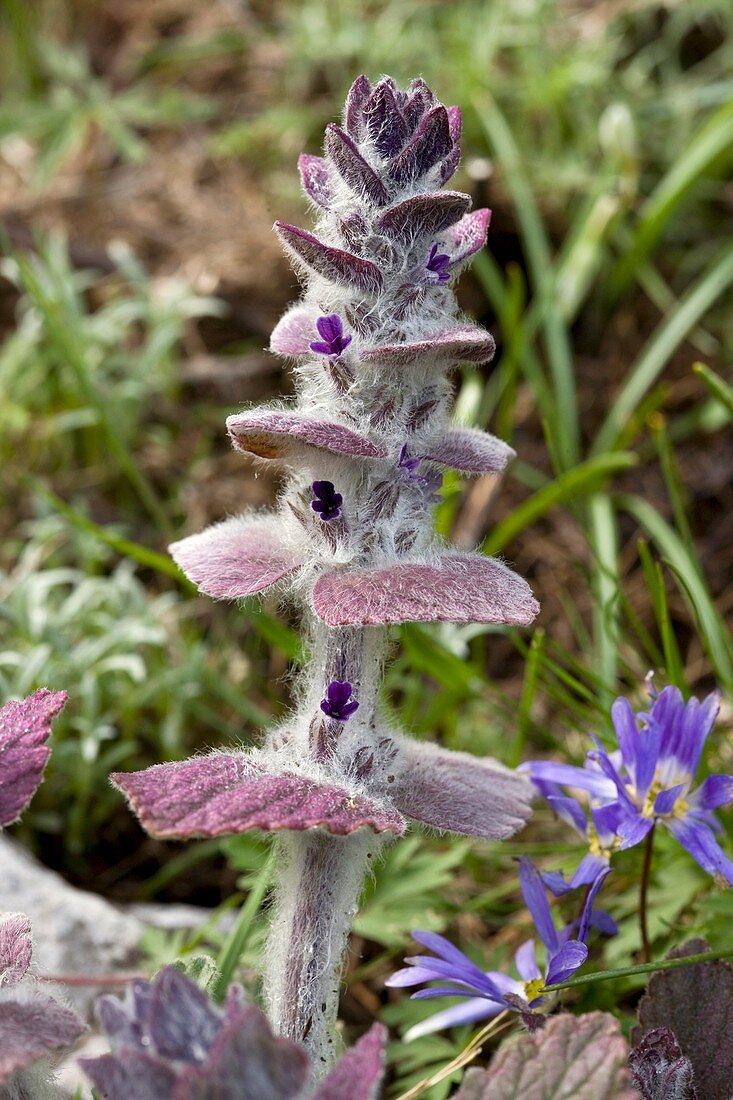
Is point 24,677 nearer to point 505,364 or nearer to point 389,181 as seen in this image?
point 389,181

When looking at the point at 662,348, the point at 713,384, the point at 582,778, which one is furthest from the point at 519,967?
the point at 662,348

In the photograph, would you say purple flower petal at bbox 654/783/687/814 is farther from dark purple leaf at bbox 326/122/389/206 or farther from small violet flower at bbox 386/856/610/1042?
dark purple leaf at bbox 326/122/389/206

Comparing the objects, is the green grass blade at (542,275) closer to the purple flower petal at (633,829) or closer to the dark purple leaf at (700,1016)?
the purple flower petal at (633,829)

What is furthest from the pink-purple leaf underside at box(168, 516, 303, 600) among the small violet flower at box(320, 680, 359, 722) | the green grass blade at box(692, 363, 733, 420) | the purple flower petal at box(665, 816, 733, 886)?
the green grass blade at box(692, 363, 733, 420)

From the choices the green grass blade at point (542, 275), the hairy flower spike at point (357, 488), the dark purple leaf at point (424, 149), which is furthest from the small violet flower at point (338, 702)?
the green grass blade at point (542, 275)

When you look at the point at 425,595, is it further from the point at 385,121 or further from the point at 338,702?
the point at 385,121

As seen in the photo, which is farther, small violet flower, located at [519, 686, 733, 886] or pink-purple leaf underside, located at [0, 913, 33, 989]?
small violet flower, located at [519, 686, 733, 886]
